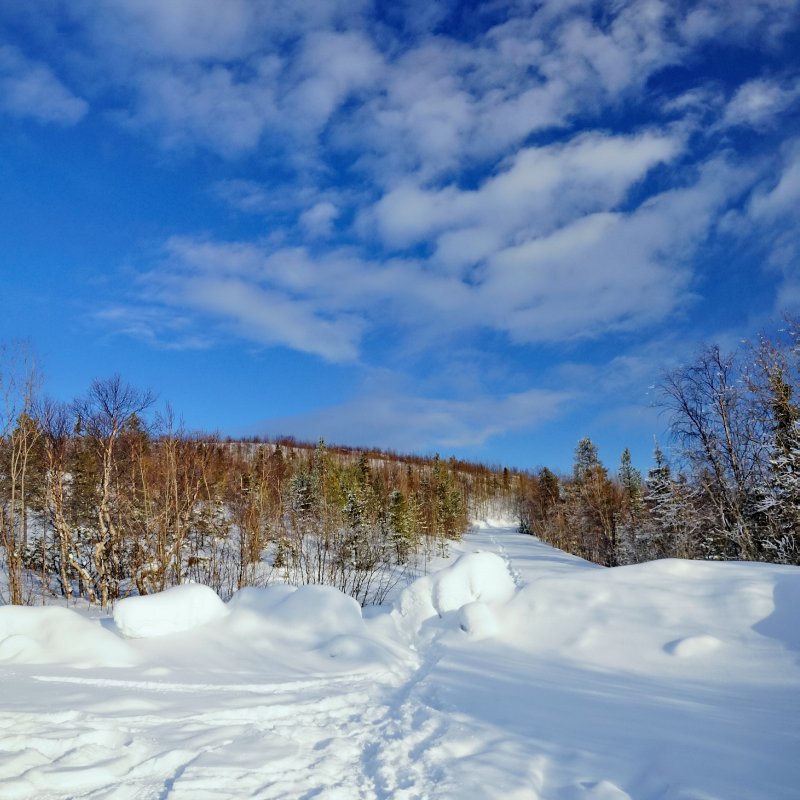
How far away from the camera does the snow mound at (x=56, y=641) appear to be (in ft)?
22.2

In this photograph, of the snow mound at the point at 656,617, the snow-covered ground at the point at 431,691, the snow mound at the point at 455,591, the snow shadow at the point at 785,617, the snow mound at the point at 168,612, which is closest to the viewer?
the snow-covered ground at the point at 431,691

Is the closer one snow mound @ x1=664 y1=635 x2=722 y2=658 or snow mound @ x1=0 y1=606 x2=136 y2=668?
snow mound @ x1=664 y1=635 x2=722 y2=658

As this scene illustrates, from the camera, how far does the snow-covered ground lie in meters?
3.73

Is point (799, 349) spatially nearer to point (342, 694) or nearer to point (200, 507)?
point (342, 694)

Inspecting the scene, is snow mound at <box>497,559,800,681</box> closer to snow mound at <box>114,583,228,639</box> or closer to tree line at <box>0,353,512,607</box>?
snow mound at <box>114,583,228,639</box>

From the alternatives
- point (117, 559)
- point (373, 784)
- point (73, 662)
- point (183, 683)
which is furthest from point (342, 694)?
point (117, 559)

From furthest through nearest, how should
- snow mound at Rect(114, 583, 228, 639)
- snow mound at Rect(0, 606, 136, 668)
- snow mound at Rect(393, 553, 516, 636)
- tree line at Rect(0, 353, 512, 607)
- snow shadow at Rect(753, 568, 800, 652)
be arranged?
tree line at Rect(0, 353, 512, 607)
snow mound at Rect(393, 553, 516, 636)
snow mound at Rect(114, 583, 228, 639)
snow mound at Rect(0, 606, 136, 668)
snow shadow at Rect(753, 568, 800, 652)

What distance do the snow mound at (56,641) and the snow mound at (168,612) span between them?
0.47 m

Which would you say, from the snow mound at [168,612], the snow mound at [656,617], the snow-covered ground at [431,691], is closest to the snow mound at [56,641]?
the snow-covered ground at [431,691]

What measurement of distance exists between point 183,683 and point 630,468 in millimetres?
57082

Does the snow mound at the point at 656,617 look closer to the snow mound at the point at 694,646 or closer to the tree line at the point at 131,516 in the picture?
the snow mound at the point at 694,646

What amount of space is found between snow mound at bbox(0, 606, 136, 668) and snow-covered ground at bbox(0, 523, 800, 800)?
3 centimetres

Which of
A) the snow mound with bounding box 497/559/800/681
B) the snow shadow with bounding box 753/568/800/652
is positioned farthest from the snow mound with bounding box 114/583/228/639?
the snow shadow with bounding box 753/568/800/652

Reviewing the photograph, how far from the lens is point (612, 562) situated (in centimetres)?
4091
